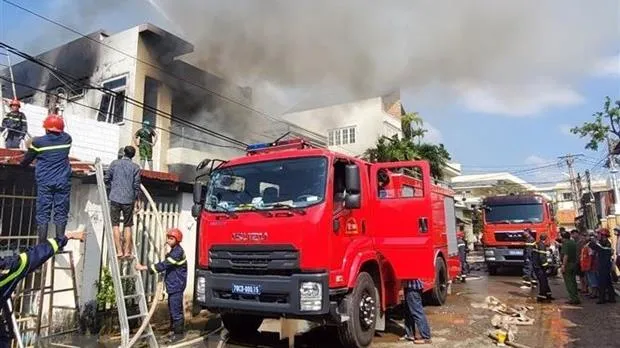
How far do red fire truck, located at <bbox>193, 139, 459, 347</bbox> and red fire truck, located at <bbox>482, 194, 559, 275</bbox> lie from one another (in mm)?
8176

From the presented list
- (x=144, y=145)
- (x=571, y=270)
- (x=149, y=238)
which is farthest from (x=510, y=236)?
(x=144, y=145)

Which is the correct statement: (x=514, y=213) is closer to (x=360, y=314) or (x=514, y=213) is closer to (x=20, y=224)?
(x=360, y=314)

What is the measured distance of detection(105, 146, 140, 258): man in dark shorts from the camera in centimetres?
559

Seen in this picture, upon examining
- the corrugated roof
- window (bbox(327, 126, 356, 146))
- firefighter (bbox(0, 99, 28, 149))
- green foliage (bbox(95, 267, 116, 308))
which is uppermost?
window (bbox(327, 126, 356, 146))

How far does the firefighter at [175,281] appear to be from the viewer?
19.7 feet

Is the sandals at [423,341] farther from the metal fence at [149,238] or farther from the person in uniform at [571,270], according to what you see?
the person in uniform at [571,270]

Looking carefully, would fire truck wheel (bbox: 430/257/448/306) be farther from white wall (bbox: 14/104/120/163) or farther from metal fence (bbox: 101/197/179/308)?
white wall (bbox: 14/104/120/163)

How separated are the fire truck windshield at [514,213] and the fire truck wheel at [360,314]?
933cm

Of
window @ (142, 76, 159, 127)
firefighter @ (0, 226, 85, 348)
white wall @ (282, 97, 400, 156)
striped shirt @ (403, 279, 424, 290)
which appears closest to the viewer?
firefighter @ (0, 226, 85, 348)

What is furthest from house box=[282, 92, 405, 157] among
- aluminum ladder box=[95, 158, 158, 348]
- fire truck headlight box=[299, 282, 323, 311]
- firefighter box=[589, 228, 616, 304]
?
fire truck headlight box=[299, 282, 323, 311]

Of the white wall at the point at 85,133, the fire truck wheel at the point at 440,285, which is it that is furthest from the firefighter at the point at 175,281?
the white wall at the point at 85,133

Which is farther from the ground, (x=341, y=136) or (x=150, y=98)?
(x=341, y=136)

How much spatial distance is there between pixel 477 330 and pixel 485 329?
0.16m

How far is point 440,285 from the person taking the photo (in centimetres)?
852
